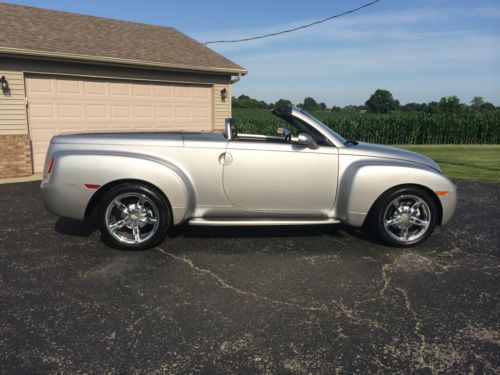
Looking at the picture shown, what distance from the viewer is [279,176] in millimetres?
4332

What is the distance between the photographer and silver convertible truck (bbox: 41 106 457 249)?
419cm

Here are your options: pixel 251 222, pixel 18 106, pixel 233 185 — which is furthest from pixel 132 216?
pixel 18 106

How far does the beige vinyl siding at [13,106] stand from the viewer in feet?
30.0

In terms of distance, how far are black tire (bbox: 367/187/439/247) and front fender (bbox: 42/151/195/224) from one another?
6.89 feet

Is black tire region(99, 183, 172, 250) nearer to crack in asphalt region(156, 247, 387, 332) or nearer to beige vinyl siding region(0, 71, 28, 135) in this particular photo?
crack in asphalt region(156, 247, 387, 332)

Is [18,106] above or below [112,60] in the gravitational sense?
below

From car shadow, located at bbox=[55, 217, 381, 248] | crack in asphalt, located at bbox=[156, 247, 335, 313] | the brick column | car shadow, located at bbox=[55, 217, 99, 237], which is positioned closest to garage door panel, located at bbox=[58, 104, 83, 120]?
the brick column

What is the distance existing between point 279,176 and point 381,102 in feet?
250

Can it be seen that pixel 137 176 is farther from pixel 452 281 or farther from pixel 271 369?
pixel 452 281

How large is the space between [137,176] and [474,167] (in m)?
11.3

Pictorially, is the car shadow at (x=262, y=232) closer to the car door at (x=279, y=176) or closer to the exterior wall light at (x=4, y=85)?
the car door at (x=279, y=176)

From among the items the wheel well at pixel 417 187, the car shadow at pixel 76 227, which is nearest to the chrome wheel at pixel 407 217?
the wheel well at pixel 417 187

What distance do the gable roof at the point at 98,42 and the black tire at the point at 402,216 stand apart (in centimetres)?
833

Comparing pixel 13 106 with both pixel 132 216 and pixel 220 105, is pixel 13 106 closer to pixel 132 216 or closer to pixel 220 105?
→ pixel 220 105
